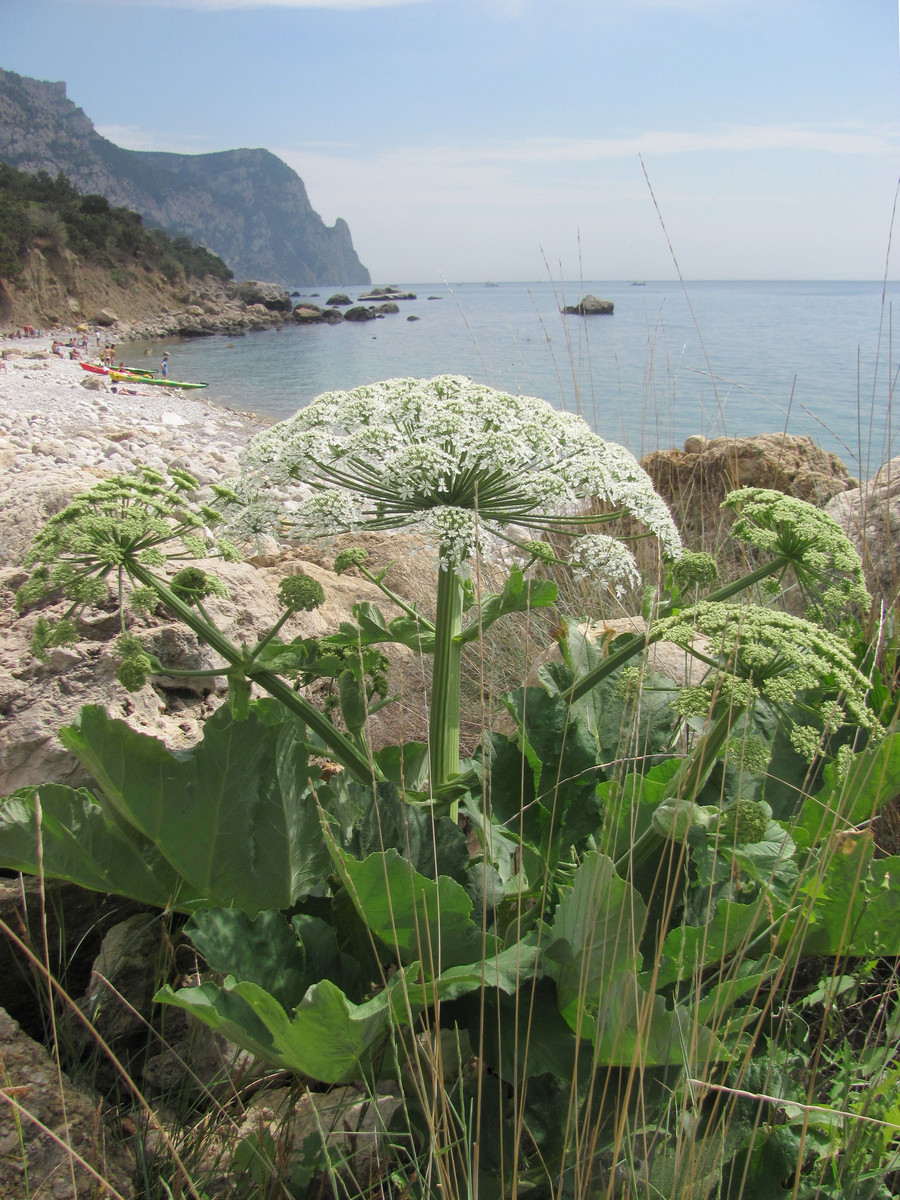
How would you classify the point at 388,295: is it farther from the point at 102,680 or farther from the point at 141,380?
the point at 102,680

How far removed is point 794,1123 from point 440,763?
1029mm

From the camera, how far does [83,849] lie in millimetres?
1738

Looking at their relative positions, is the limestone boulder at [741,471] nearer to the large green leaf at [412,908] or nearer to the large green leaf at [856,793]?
the large green leaf at [856,793]

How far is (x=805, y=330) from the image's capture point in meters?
34.2

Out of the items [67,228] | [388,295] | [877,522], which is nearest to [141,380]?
[877,522]

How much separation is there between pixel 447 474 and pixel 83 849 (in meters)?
1.20

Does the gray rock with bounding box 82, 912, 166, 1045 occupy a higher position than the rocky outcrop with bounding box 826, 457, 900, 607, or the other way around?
the rocky outcrop with bounding box 826, 457, 900, 607

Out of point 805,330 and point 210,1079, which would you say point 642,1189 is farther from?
point 805,330

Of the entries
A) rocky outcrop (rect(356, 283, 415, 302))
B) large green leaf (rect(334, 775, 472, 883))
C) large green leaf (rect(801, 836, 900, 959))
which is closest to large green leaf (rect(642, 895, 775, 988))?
large green leaf (rect(801, 836, 900, 959))

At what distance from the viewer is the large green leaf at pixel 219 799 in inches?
66.8

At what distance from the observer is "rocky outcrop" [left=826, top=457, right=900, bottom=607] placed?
148 inches

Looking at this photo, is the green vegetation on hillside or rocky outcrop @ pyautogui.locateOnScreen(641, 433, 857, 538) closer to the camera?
rocky outcrop @ pyautogui.locateOnScreen(641, 433, 857, 538)

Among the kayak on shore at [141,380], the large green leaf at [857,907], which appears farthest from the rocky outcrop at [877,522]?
the kayak on shore at [141,380]

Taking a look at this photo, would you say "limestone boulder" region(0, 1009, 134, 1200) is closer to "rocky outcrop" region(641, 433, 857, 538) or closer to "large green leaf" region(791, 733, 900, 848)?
"large green leaf" region(791, 733, 900, 848)
